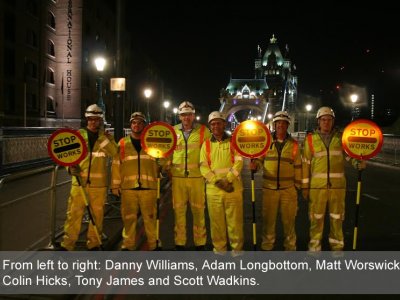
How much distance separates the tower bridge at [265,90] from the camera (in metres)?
154

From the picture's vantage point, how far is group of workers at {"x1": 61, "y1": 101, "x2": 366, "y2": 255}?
6.50 m

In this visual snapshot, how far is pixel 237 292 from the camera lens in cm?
529

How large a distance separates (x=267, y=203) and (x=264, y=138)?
104 cm

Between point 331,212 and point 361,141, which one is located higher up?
point 361,141

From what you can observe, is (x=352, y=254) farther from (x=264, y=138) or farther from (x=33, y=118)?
(x=33, y=118)

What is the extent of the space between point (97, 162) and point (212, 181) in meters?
1.76

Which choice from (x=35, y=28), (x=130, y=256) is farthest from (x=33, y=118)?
(x=130, y=256)

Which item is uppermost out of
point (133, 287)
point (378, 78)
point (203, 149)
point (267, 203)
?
point (378, 78)

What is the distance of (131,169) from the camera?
22.4 feet

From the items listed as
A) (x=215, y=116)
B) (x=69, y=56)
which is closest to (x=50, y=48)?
(x=69, y=56)

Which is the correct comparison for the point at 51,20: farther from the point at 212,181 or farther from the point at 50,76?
the point at 212,181

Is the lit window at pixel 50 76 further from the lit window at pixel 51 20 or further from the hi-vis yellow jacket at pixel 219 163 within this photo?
the hi-vis yellow jacket at pixel 219 163

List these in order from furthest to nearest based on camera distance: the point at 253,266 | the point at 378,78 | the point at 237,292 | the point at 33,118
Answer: the point at 378,78 < the point at 33,118 < the point at 253,266 < the point at 237,292

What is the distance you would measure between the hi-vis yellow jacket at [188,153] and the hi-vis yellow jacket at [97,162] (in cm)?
96
